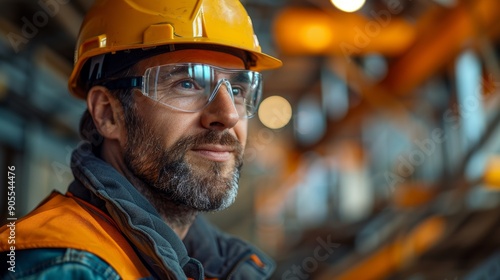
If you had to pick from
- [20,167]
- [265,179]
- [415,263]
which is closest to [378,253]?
[415,263]

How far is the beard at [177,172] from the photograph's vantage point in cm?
194

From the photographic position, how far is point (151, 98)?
78.2 inches

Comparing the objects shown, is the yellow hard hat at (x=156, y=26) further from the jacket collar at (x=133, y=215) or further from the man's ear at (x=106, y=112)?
the jacket collar at (x=133, y=215)

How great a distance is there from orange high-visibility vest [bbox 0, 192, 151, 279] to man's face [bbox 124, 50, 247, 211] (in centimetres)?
27

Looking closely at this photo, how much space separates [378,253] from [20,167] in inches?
162

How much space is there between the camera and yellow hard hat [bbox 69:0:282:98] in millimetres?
1952

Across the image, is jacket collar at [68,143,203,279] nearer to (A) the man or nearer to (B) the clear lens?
(A) the man

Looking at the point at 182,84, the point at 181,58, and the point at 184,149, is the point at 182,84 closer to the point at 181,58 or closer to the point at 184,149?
the point at 181,58

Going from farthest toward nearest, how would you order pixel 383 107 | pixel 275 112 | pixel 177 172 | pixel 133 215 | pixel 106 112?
pixel 275 112 → pixel 383 107 → pixel 106 112 → pixel 177 172 → pixel 133 215

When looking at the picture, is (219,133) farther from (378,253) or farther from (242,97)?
(378,253)

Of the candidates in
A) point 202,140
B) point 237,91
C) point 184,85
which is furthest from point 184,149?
point 237,91

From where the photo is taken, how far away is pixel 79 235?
4.99 feet

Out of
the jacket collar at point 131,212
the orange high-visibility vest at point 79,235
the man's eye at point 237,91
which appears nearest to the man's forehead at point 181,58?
the man's eye at point 237,91

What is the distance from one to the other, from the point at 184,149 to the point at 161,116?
0.44 feet
